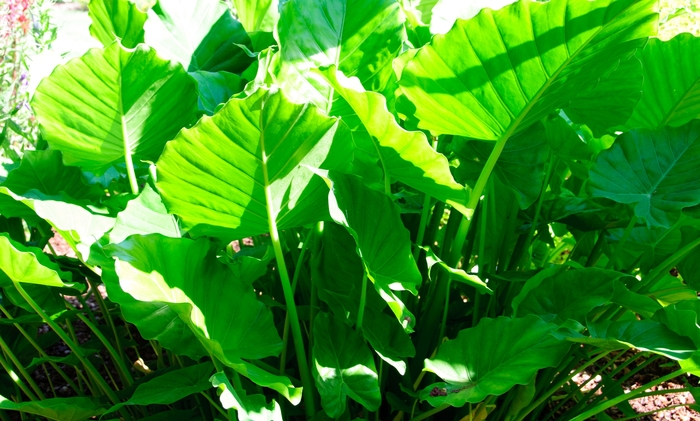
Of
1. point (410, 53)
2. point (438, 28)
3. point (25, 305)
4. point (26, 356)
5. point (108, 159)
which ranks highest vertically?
point (438, 28)

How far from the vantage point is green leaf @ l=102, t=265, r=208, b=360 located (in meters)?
0.87

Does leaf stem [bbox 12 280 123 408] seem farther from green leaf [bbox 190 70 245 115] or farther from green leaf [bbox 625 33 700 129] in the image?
green leaf [bbox 625 33 700 129]

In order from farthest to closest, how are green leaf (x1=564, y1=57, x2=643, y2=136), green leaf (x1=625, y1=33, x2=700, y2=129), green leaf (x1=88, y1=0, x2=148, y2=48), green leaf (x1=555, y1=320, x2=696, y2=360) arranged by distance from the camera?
green leaf (x1=88, y1=0, x2=148, y2=48) < green leaf (x1=625, y1=33, x2=700, y2=129) < green leaf (x1=564, y1=57, x2=643, y2=136) < green leaf (x1=555, y1=320, x2=696, y2=360)

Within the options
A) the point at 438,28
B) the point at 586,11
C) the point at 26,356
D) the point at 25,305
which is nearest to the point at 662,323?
the point at 586,11

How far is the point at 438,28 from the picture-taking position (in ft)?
3.62

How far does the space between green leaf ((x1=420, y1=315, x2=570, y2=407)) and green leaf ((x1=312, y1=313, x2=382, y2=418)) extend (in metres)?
0.08

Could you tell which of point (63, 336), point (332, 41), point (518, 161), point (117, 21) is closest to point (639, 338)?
point (518, 161)

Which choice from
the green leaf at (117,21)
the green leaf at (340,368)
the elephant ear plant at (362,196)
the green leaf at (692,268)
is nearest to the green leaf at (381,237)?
the elephant ear plant at (362,196)

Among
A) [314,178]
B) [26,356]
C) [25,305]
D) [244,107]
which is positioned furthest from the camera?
[26,356]

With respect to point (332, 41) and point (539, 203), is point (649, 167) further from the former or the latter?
point (332, 41)

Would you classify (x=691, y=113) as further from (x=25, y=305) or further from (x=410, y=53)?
(x=25, y=305)

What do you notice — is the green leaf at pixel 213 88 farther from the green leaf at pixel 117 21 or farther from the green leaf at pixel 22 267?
the green leaf at pixel 22 267

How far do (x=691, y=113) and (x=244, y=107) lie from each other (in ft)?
2.58

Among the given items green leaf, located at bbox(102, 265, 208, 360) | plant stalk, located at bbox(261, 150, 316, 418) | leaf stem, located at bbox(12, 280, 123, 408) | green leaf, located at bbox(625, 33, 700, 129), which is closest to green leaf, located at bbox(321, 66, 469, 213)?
plant stalk, located at bbox(261, 150, 316, 418)
